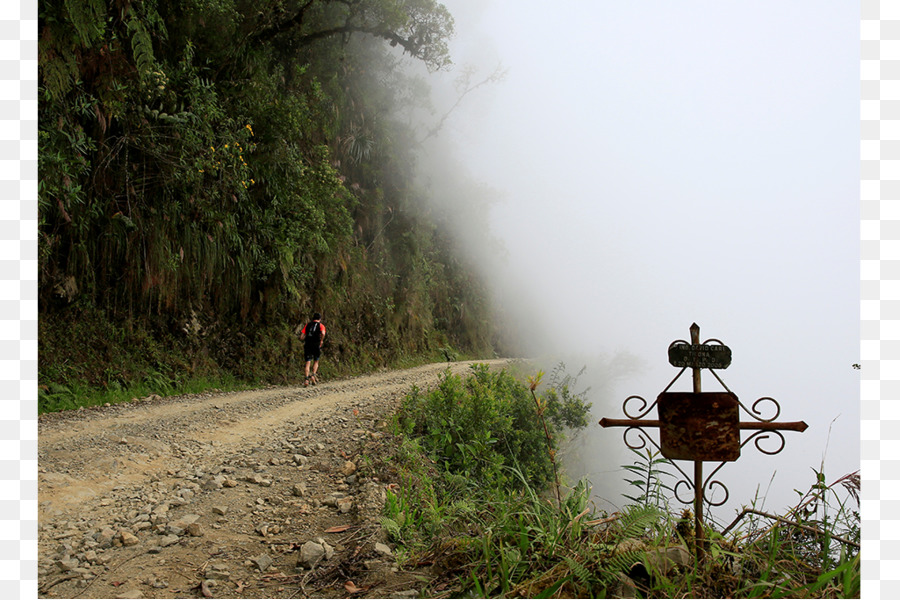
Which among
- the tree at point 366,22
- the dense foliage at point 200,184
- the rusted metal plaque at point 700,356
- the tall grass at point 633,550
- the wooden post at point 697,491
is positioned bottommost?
the tall grass at point 633,550

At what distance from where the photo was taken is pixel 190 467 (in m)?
4.64

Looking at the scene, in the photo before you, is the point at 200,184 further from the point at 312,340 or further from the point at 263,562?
the point at 263,562

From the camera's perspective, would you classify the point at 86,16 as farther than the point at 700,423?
Yes

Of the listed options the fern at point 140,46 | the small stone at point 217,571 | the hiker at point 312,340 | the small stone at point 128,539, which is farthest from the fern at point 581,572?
the hiker at point 312,340

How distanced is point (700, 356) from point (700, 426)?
0.36 meters

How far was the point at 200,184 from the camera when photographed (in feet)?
31.8

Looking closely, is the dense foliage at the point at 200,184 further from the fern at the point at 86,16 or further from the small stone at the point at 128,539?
the small stone at the point at 128,539

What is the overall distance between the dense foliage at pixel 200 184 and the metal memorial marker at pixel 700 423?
7.50 m

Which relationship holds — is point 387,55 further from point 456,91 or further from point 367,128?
point 456,91

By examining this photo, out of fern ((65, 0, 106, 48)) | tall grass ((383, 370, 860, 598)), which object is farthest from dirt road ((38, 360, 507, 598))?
fern ((65, 0, 106, 48))

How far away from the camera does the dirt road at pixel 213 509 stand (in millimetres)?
2855

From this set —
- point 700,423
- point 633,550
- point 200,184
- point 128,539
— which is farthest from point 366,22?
point 633,550

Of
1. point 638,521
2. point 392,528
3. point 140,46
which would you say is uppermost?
point 140,46

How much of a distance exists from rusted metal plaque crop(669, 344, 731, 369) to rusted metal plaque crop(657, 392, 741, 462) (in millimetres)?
152
